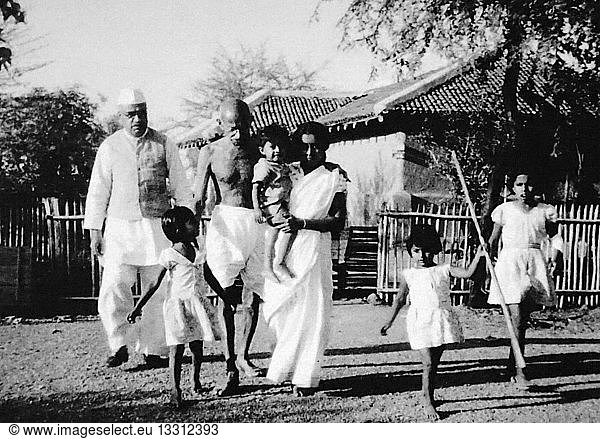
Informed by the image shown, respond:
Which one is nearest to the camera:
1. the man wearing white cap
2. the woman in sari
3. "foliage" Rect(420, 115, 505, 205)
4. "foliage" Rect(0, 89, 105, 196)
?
the woman in sari

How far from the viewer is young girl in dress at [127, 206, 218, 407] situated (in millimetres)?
3604

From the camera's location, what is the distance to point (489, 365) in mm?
4664

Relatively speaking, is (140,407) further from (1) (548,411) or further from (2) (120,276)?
(1) (548,411)

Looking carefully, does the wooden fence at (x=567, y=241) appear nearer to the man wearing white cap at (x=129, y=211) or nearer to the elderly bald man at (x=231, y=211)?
the elderly bald man at (x=231, y=211)

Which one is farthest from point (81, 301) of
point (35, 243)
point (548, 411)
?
point (548, 411)

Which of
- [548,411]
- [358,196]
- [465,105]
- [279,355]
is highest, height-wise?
[465,105]

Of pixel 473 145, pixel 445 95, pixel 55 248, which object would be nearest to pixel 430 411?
pixel 473 145

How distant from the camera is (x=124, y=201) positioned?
440 cm

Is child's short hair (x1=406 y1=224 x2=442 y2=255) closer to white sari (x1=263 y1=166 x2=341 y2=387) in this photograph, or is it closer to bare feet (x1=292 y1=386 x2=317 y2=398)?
white sari (x1=263 y1=166 x2=341 y2=387)

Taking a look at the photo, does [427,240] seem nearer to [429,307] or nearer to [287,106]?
[429,307]

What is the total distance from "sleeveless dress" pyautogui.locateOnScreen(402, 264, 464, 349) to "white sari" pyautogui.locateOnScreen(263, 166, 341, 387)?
0.51 metres

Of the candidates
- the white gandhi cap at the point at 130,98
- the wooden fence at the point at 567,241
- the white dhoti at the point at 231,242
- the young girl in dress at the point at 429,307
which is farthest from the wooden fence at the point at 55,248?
the young girl in dress at the point at 429,307

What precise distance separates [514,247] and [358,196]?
231cm

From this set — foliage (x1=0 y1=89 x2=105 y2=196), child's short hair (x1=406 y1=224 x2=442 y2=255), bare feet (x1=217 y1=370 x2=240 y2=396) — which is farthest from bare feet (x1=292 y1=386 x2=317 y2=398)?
foliage (x1=0 y1=89 x2=105 y2=196)
